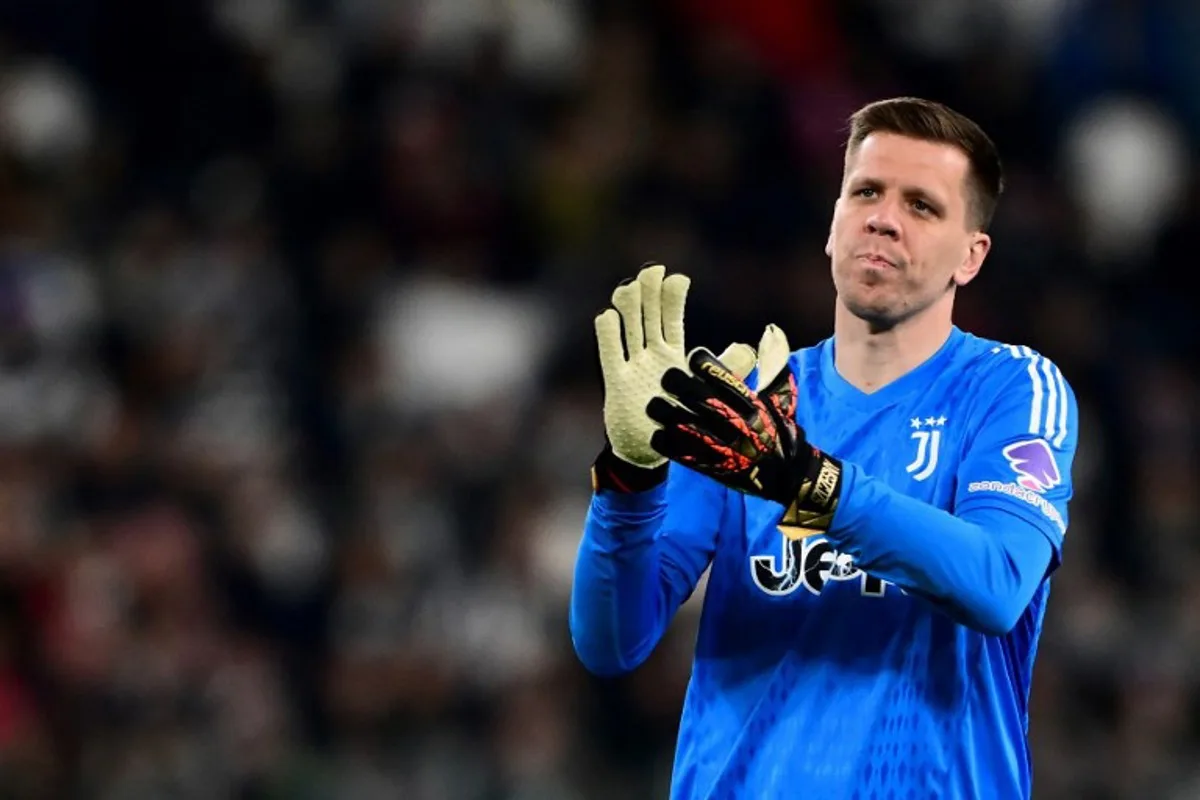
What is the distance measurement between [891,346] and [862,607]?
1.86ft

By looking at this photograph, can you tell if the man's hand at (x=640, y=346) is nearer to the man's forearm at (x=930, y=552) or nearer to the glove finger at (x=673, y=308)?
the glove finger at (x=673, y=308)

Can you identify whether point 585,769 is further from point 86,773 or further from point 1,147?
point 1,147

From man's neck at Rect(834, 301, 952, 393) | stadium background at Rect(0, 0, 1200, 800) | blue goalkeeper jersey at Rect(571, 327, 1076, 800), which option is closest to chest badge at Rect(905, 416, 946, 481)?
blue goalkeeper jersey at Rect(571, 327, 1076, 800)

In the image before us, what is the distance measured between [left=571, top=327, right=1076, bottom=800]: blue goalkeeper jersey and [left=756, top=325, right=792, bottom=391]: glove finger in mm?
271

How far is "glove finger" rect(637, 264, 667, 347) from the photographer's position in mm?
3637

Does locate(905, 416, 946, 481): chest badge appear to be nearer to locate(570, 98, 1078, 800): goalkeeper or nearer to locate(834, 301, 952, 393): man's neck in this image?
locate(570, 98, 1078, 800): goalkeeper

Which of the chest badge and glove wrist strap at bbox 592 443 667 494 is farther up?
the chest badge

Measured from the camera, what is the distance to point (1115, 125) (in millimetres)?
12328

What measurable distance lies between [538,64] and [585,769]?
483 cm

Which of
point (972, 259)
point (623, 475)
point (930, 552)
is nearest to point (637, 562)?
point (623, 475)

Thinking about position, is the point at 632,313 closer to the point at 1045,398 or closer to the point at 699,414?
the point at 699,414

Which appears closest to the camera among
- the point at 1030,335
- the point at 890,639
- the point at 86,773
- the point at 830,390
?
the point at 890,639

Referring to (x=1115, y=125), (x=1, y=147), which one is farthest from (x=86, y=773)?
(x=1115, y=125)

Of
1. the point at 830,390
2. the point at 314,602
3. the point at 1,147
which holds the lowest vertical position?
the point at 314,602
